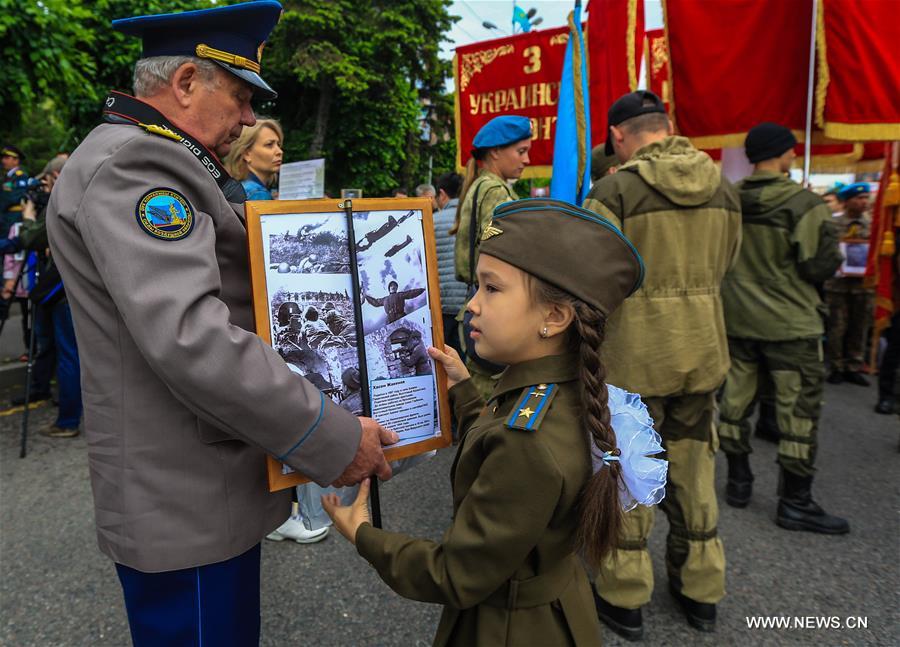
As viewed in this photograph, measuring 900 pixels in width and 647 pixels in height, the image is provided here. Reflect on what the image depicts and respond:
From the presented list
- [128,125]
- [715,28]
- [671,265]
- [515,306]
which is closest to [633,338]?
[671,265]

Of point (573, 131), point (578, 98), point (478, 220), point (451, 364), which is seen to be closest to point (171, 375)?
point (451, 364)

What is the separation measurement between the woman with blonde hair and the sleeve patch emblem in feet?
6.76

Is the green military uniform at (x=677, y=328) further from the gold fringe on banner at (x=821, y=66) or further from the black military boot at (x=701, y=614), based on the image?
the gold fringe on banner at (x=821, y=66)

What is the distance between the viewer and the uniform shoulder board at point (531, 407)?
3.98 feet

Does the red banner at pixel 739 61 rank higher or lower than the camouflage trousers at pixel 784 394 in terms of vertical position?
higher

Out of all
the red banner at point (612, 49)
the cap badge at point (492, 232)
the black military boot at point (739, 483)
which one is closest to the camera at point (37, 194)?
the red banner at point (612, 49)

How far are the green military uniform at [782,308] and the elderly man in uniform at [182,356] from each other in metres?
3.04

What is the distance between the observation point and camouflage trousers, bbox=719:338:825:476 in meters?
3.50

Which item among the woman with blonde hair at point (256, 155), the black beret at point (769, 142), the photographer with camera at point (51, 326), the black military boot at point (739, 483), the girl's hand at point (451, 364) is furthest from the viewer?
the photographer with camera at point (51, 326)

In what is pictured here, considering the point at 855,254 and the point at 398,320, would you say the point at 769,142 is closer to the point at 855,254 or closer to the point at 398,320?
the point at 398,320

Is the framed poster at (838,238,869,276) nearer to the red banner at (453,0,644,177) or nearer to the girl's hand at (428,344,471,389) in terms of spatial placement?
the red banner at (453,0,644,177)

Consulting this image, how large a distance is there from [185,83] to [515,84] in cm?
408

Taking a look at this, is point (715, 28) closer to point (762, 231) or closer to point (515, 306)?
point (762, 231)

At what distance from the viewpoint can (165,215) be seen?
3.84ft
